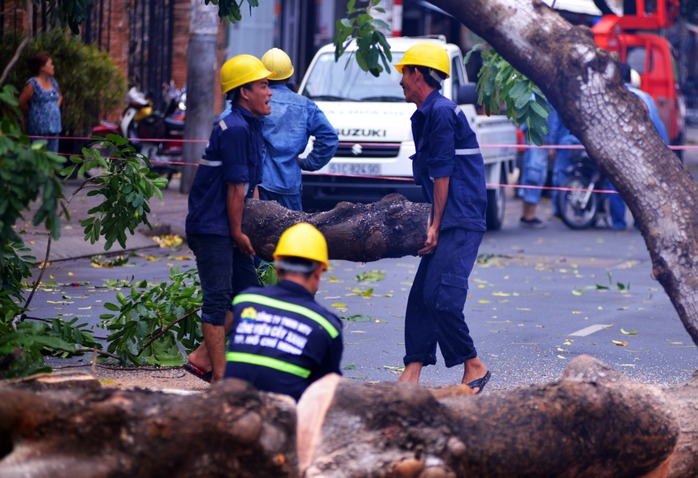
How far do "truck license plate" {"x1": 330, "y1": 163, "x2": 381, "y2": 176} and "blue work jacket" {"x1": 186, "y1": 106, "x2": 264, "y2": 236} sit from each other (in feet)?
25.6

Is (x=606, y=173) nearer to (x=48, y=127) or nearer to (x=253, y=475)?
(x=253, y=475)

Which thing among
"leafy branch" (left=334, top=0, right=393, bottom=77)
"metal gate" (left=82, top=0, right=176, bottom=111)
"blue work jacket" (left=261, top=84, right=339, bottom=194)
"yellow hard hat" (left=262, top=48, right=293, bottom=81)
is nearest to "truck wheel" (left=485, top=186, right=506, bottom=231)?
"blue work jacket" (left=261, top=84, right=339, bottom=194)

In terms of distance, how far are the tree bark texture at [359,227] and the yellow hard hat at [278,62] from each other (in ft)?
7.24

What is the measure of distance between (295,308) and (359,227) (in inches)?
91.0


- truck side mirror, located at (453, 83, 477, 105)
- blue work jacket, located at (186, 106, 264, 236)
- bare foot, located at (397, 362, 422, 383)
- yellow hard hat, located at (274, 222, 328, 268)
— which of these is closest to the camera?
yellow hard hat, located at (274, 222, 328, 268)

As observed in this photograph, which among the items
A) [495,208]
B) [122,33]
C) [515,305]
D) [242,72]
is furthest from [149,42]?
[242,72]

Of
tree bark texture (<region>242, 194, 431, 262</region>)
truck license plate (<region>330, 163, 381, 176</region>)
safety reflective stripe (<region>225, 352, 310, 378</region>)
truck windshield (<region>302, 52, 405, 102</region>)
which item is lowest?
truck license plate (<region>330, 163, 381, 176</region>)

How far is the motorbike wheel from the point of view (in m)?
15.7

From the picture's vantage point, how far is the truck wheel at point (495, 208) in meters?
15.4

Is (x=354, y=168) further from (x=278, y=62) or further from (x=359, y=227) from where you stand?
(x=359, y=227)

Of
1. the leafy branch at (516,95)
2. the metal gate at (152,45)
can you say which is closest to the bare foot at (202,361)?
the leafy branch at (516,95)

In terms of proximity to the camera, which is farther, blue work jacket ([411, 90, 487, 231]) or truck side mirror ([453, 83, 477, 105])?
truck side mirror ([453, 83, 477, 105])

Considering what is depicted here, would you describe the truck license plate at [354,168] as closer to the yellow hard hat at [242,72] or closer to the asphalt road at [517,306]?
the asphalt road at [517,306]

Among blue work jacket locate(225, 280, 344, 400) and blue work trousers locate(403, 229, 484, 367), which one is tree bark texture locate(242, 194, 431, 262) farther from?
blue work jacket locate(225, 280, 344, 400)
